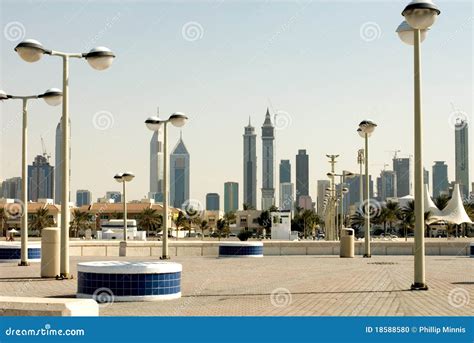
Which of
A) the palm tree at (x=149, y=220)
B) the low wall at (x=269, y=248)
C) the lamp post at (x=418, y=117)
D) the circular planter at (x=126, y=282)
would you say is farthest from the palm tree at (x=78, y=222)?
the lamp post at (x=418, y=117)

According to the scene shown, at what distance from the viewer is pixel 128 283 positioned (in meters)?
14.4

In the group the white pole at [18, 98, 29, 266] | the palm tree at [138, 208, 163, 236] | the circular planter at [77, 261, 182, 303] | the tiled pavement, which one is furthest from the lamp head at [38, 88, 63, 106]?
the palm tree at [138, 208, 163, 236]

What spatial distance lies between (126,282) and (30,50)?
7673 millimetres

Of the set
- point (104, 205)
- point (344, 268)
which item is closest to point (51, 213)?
point (104, 205)

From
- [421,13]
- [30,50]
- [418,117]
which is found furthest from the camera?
[30,50]

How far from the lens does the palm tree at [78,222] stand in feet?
374

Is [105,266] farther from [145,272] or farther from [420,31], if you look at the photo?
[420,31]

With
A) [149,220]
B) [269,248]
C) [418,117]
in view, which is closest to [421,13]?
[418,117]

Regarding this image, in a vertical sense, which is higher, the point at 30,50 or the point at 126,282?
the point at 30,50

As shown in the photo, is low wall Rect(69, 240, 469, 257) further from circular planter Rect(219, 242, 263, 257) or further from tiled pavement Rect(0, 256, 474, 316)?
tiled pavement Rect(0, 256, 474, 316)

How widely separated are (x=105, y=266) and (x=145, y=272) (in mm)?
866

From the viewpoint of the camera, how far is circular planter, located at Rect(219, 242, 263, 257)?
3319 centimetres

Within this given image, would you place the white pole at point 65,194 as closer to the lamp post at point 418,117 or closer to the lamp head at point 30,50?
the lamp head at point 30,50

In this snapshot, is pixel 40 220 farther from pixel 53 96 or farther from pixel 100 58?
pixel 100 58
